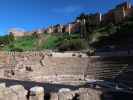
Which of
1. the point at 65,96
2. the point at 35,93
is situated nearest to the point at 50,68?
the point at 65,96

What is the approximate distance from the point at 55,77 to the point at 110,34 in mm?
18561

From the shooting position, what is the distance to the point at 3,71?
26.8m

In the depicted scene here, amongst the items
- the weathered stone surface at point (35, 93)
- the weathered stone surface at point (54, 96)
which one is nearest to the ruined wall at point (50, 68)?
the weathered stone surface at point (54, 96)

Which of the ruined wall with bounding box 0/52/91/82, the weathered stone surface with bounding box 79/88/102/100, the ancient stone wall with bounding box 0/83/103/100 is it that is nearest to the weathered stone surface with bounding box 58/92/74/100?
the ancient stone wall with bounding box 0/83/103/100

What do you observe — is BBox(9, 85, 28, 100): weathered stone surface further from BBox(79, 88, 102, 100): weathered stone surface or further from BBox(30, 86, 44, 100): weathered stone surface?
BBox(79, 88, 102, 100): weathered stone surface

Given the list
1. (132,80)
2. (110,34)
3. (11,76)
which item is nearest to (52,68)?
(11,76)

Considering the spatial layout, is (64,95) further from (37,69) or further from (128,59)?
(37,69)

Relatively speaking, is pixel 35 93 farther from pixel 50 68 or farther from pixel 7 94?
pixel 50 68

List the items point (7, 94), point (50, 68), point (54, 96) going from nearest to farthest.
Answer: point (7, 94) → point (54, 96) → point (50, 68)

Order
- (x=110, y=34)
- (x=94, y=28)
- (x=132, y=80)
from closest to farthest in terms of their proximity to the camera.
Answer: (x=132, y=80)
(x=110, y=34)
(x=94, y=28)

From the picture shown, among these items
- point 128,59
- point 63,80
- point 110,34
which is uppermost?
point 110,34

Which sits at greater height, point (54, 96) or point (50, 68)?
point (54, 96)

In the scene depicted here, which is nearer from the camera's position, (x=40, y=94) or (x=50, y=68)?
(x=40, y=94)

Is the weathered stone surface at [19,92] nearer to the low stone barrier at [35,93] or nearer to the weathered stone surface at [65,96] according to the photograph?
the low stone barrier at [35,93]
